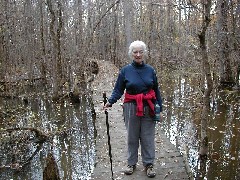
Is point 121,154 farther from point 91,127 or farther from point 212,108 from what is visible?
point 212,108

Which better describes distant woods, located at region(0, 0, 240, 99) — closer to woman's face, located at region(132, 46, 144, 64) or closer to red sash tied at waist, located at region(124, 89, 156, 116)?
woman's face, located at region(132, 46, 144, 64)

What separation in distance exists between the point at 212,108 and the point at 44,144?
6.22 metres

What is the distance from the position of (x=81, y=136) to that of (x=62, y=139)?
60 centimetres

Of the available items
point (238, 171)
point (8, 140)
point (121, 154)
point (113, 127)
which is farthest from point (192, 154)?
point (8, 140)

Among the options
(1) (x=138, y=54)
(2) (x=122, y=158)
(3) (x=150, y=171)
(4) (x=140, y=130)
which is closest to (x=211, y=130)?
(2) (x=122, y=158)

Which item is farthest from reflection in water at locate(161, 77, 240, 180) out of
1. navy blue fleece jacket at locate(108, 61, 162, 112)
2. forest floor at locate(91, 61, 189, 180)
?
→ navy blue fleece jacket at locate(108, 61, 162, 112)

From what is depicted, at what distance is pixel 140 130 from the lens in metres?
4.95

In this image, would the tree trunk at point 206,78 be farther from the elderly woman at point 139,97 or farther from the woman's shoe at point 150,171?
the woman's shoe at point 150,171

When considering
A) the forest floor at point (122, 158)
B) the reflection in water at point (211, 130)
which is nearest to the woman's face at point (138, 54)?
the forest floor at point (122, 158)

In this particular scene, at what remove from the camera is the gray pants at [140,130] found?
15.8 feet

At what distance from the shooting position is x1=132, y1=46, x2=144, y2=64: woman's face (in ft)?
15.1

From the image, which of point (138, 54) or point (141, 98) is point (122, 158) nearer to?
point (141, 98)

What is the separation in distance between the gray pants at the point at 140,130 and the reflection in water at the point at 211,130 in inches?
79.2

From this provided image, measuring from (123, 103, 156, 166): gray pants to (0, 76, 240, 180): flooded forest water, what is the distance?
69.2 inches
